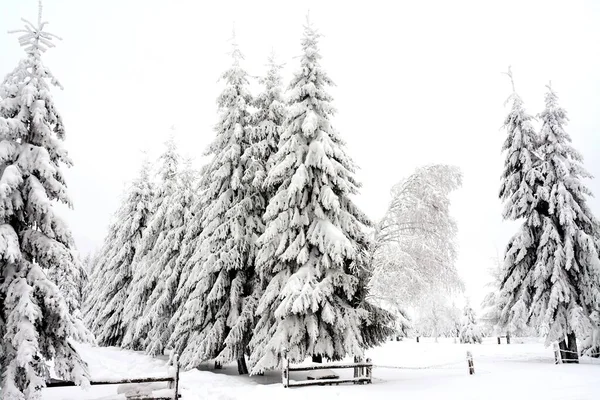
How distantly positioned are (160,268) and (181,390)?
1356cm

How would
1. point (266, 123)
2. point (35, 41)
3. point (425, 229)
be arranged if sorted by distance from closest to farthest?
point (35, 41) < point (425, 229) < point (266, 123)

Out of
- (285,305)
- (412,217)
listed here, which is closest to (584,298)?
(412,217)

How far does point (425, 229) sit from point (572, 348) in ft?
36.2

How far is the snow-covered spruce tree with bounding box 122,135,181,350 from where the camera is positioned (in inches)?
1056

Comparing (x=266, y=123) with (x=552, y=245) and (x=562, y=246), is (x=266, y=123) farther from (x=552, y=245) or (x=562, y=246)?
(x=562, y=246)

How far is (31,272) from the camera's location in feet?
35.6

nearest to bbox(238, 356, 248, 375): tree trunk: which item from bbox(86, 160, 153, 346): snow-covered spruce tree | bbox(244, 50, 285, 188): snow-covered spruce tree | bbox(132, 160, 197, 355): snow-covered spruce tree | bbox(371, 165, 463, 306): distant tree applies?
bbox(132, 160, 197, 355): snow-covered spruce tree

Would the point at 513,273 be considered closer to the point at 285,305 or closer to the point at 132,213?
the point at 285,305

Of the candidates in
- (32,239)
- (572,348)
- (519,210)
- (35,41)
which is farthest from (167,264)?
(572,348)

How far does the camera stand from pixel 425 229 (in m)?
17.8

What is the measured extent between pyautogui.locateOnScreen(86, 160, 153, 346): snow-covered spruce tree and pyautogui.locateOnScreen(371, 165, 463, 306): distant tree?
20.0 meters

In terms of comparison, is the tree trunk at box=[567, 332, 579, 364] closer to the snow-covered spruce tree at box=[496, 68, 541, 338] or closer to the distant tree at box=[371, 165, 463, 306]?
the snow-covered spruce tree at box=[496, 68, 541, 338]

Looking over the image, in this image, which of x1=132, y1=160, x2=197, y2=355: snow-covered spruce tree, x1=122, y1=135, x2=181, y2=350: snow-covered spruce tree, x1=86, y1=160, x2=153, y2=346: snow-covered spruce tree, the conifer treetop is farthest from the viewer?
x1=86, y1=160, x2=153, y2=346: snow-covered spruce tree

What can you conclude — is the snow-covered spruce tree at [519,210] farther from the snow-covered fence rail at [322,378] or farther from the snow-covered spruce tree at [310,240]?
the snow-covered fence rail at [322,378]
